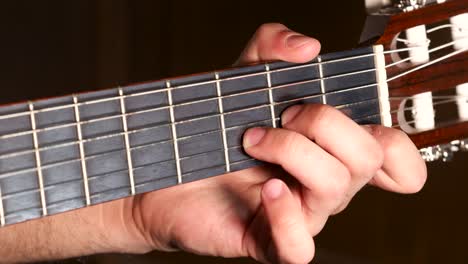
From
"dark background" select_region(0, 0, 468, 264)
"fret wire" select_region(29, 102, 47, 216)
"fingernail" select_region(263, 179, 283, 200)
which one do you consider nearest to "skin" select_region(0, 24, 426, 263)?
"fingernail" select_region(263, 179, 283, 200)

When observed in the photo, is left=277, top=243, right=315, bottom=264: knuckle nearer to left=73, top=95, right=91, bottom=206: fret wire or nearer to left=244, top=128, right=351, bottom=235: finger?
left=244, top=128, right=351, bottom=235: finger

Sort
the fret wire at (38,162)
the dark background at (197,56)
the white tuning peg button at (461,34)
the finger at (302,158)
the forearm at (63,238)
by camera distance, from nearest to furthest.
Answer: the fret wire at (38,162) → the finger at (302,158) → the white tuning peg button at (461,34) → the forearm at (63,238) → the dark background at (197,56)

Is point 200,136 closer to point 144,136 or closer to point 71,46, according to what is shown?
point 144,136

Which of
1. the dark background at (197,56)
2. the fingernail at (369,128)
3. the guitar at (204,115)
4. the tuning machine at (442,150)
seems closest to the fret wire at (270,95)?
the guitar at (204,115)

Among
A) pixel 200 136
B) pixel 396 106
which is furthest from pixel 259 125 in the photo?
pixel 396 106

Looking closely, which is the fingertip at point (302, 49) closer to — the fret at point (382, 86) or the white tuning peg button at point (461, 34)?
the fret at point (382, 86)

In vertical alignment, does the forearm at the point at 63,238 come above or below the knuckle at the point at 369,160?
below

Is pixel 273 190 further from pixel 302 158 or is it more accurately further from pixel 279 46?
pixel 279 46
